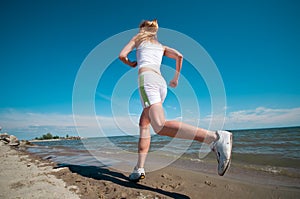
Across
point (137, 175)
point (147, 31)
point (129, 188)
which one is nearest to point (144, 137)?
point (137, 175)

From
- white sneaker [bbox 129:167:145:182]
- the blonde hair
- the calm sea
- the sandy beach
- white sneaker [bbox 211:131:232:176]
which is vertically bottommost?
the calm sea

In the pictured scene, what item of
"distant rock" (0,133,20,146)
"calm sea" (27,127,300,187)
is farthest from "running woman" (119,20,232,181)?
"distant rock" (0,133,20,146)

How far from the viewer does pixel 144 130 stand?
7.40ft

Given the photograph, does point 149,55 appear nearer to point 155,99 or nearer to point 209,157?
point 155,99

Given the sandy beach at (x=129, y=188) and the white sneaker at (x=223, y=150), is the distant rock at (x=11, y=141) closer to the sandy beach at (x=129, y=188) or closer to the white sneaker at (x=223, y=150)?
the sandy beach at (x=129, y=188)

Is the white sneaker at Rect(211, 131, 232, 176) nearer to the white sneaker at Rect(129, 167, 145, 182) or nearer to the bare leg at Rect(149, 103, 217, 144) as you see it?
the bare leg at Rect(149, 103, 217, 144)

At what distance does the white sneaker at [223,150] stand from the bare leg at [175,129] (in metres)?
0.05

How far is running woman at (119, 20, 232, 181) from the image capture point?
5.49 ft

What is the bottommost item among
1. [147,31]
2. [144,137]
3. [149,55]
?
[144,137]

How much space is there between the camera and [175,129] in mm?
Result: 1737

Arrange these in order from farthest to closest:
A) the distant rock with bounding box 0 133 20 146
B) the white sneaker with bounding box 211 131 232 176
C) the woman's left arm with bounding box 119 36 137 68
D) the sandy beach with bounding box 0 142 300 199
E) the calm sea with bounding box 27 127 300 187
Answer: the distant rock with bounding box 0 133 20 146 → the calm sea with bounding box 27 127 300 187 → the woman's left arm with bounding box 119 36 137 68 → the sandy beach with bounding box 0 142 300 199 → the white sneaker with bounding box 211 131 232 176

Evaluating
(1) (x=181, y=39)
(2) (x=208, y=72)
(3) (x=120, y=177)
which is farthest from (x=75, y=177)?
(1) (x=181, y=39)

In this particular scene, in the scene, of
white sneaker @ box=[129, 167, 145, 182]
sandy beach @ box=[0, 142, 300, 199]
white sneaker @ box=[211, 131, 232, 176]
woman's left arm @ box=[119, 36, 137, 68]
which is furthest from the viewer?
white sneaker @ box=[129, 167, 145, 182]

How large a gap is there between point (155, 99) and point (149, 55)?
0.55 m
